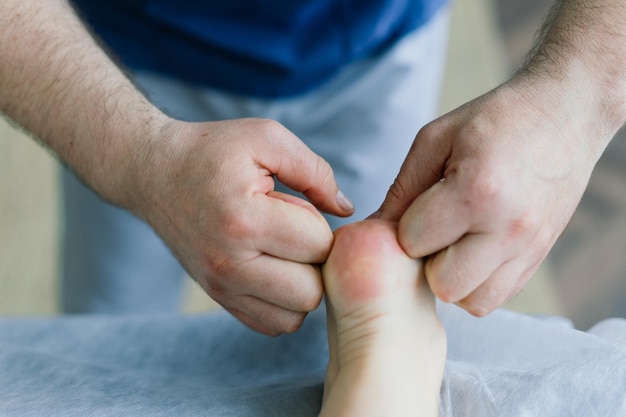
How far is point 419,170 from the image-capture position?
0.62m

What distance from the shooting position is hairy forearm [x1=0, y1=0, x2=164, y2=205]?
26.0 inches

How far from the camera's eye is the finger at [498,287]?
1.97ft

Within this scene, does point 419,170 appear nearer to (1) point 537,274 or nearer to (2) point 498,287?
(2) point 498,287

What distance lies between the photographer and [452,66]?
192 cm

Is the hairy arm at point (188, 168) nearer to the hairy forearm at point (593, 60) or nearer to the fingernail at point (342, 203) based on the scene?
the fingernail at point (342, 203)

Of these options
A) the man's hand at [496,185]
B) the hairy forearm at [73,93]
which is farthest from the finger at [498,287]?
the hairy forearm at [73,93]

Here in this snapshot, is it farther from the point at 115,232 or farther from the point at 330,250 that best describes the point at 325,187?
the point at 115,232

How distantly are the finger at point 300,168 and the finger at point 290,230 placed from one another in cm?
3

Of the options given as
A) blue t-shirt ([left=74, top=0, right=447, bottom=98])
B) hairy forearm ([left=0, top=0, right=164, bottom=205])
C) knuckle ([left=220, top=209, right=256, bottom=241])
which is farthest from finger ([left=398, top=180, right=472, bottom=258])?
blue t-shirt ([left=74, top=0, right=447, bottom=98])

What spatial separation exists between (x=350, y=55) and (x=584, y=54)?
0.37m

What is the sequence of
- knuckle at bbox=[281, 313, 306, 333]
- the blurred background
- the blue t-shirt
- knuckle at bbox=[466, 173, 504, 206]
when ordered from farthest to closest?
1. the blurred background
2. the blue t-shirt
3. knuckle at bbox=[281, 313, 306, 333]
4. knuckle at bbox=[466, 173, 504, 206]

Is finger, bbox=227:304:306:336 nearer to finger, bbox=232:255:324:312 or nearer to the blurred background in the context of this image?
finger, bbox=232:255:324:312

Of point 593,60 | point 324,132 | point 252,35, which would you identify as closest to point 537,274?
point 324,132

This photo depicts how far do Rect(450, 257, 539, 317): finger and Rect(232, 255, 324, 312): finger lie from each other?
0.12m
